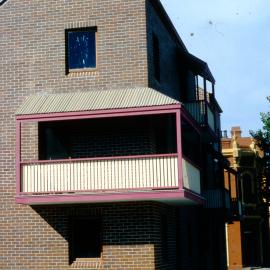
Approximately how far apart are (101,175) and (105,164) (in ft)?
1.14

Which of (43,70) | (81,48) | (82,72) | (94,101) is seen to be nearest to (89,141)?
(94,101)

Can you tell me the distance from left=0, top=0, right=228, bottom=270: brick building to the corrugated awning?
0.04 meters

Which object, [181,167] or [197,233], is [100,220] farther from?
[197,233]

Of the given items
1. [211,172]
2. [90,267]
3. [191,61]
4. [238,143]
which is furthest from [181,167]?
[238,143]

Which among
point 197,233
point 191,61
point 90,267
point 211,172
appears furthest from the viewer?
point 211,172

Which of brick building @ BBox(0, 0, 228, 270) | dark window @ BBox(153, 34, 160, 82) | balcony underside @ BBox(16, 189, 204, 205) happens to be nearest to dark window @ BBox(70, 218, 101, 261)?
brick building @ BBox(0, 0, 228, 270)

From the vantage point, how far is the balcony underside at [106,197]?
16.5 meters

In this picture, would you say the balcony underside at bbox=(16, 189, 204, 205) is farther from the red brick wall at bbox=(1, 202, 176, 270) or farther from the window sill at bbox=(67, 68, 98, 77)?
the window sill at bbox=(67, 68, 98, 77)

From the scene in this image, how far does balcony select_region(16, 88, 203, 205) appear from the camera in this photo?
16.6 meters

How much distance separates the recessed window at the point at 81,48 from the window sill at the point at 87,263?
6.48 m

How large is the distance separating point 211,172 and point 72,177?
1489 centimetres

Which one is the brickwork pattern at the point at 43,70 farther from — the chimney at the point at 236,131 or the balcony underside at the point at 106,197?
the chimney at the point at 236,131

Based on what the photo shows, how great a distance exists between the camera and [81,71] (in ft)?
64.6

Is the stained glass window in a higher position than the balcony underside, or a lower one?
higher
